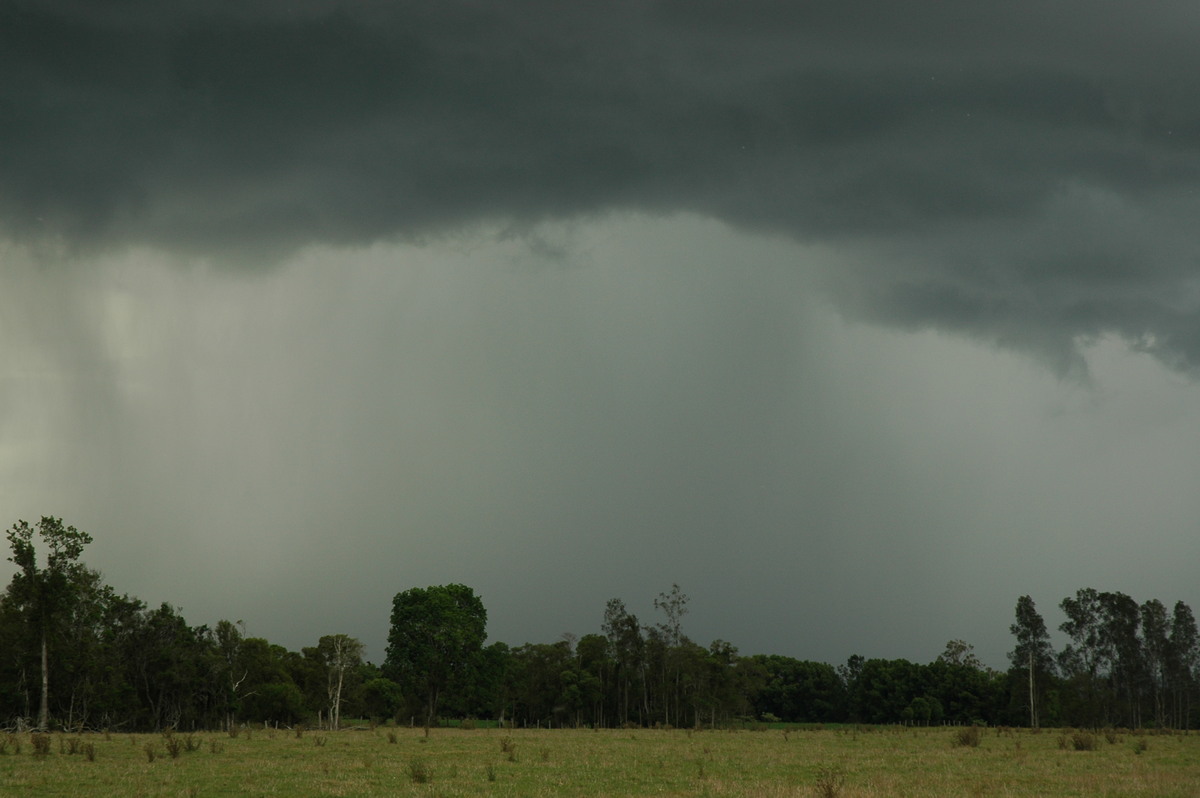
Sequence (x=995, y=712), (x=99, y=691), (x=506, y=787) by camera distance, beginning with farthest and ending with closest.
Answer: (x=995, y=712) < (x=99, y=691) < (x=506, y=787)

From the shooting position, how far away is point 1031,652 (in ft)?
419

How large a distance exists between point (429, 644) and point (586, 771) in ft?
224

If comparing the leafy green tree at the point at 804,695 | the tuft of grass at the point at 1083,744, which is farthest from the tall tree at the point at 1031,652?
the tuft of grass at the point at 1083,744

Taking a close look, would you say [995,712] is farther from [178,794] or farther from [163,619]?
[178,794]

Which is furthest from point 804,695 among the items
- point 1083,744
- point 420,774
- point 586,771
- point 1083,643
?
point 420,774

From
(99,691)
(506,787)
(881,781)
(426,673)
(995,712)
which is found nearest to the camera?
(506,787)

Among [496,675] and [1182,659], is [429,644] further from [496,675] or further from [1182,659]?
[1182,659]

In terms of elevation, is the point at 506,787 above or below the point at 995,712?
above

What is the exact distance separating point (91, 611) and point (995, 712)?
128 metres

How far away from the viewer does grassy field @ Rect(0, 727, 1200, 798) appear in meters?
27.7

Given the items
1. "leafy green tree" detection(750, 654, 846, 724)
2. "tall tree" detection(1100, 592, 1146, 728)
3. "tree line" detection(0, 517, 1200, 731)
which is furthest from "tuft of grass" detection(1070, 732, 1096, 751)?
"leafy green tree" detection(750, 654, 846, 724)

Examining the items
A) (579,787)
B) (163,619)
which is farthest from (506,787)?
(163,619)

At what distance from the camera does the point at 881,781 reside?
99.8ft

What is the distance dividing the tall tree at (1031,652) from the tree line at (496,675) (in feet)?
0.76
